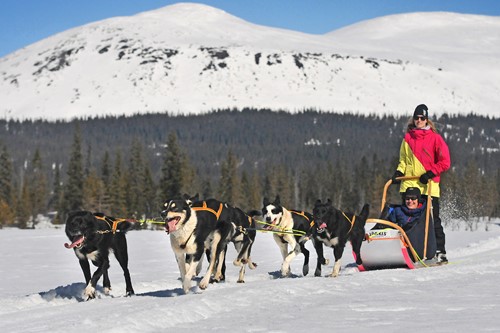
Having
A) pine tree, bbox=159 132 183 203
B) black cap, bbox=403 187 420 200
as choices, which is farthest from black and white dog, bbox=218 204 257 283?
pine tree, bbox=159 132 183 203

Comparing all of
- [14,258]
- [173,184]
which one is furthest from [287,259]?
[173,184]

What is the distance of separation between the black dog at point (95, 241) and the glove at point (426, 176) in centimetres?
438

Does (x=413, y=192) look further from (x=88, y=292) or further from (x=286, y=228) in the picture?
(x=88, y=292)

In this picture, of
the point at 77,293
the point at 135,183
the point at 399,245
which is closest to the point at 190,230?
the point at 77,293

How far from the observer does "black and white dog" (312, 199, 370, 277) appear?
10.3 m

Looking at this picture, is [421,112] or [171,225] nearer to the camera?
[171,225]

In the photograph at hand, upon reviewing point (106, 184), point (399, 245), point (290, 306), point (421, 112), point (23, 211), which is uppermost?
point (421, 112)

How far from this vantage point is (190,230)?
28.9ft

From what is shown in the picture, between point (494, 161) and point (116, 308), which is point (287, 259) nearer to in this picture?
point (116, 308)

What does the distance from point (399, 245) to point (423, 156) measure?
1517 mm

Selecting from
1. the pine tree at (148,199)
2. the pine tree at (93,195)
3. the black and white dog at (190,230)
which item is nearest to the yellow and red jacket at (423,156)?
the black and white dog at (190,230)

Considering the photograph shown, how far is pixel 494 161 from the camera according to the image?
166 m

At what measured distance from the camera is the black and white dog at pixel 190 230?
8547mm

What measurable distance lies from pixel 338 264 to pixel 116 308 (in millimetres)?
3865
